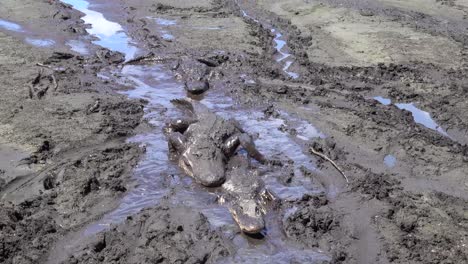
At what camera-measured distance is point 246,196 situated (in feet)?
23.4

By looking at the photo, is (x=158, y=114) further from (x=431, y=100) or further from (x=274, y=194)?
(x=431, y=100)

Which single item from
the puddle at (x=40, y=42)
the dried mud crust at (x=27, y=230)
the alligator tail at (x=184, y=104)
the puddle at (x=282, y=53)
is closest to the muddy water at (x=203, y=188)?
the alligator tail at (x=184, y=104)

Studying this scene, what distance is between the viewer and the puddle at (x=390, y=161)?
873 cm

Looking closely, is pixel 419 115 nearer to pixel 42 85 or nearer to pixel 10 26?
pixel 42 85

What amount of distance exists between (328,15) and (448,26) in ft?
14.0

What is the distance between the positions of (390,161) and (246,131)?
9.69ft

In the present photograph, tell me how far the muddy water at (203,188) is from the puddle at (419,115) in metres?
2.40

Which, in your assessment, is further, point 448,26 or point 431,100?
point 448,26

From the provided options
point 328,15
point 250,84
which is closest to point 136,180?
point 250,84

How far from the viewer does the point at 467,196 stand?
311 inches

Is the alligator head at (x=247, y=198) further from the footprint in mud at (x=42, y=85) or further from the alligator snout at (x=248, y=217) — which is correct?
the footprint in mud at (x=42, y=85)

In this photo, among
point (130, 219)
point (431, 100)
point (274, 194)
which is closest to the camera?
point (130, 219)

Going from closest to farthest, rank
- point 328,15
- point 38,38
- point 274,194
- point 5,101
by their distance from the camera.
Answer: point 274,194 < point 5,101 < point 38,38 < point 328,15

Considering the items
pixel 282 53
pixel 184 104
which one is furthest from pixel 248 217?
pixel 282 53
